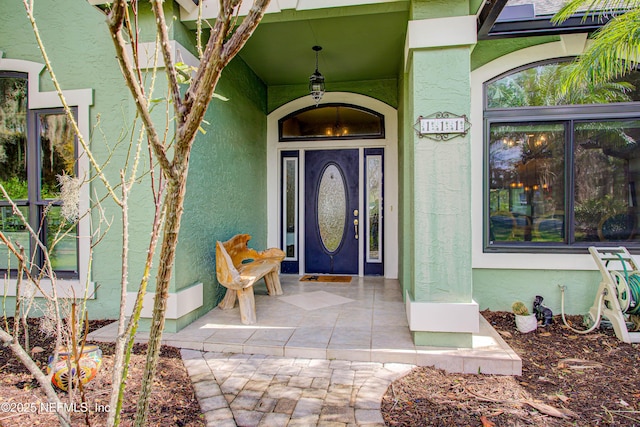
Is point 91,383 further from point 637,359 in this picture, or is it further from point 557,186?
point 557,186

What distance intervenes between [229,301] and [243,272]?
1.39 feet

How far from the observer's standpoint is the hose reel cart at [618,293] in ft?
10.7

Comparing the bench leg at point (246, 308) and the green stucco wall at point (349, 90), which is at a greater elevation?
the green stucco wall at point (349, 90)

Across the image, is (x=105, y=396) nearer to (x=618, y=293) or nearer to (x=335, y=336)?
(x=335, y=336)

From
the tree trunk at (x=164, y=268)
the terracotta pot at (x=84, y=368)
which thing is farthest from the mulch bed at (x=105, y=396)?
the tree trunk at (x=164, y=268)

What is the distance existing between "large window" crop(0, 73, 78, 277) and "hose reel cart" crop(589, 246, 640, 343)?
17.6ft

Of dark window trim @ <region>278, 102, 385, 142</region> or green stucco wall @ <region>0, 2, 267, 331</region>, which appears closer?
green stucco wall @ <region>0, 2, 267, 331</region>

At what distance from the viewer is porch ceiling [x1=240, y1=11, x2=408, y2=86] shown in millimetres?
3729

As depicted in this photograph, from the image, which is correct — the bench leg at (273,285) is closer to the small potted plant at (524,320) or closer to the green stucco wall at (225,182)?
the green stucco wall at (225,182)

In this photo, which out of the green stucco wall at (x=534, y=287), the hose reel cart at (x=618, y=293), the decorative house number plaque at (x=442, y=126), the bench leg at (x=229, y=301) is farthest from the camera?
the bench leg at (x=229, y=301)

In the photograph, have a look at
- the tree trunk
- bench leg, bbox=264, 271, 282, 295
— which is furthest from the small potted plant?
the tree trunk

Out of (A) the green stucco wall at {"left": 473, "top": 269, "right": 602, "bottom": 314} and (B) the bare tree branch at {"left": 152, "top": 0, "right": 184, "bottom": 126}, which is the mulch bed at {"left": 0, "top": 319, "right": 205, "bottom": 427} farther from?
(A) the green stucco wall at {"left": 473, "top": 269, "right": 602, "bottom": 314}

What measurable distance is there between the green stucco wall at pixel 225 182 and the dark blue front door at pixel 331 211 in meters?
0.77

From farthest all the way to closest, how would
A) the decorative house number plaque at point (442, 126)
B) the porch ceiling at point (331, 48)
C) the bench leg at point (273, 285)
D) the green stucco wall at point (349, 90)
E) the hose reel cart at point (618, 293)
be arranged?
the green stucco wall at point (349, 90) → the bench leg at point (273, 285) → the porch ceiling at point (331, 48) → the hose reel cart at point (618, 293) → the decorative house number plaque at point (442, 126)
